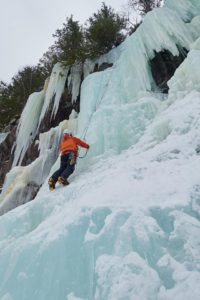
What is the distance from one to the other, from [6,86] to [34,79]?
1367mm

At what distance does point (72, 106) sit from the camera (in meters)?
10.7

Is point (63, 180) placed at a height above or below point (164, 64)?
below

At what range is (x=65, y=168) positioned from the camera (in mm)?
6086

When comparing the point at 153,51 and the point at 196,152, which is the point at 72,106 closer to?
the point at 153,51

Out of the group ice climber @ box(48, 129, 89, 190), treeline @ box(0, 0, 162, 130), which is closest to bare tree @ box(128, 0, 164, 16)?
treeline @ box(0, 0, 162, 130)

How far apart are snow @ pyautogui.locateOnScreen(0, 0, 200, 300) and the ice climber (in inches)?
5.3

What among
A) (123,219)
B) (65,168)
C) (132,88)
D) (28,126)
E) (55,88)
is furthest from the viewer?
(28,126)

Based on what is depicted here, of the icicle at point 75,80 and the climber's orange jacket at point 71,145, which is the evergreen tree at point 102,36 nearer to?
the icicle at point 75,80

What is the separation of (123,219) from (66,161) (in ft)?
8.62

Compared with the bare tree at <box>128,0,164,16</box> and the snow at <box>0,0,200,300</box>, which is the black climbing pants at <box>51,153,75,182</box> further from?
the bare tree at <box>128,0,164,16</box>

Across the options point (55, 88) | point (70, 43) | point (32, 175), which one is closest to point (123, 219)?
point (32, 175)

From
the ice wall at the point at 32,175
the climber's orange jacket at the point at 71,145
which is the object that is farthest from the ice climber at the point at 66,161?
the ice wall at the point at 32,175

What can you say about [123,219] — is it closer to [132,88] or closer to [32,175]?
[132,88]

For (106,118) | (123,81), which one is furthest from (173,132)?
(123,81)
